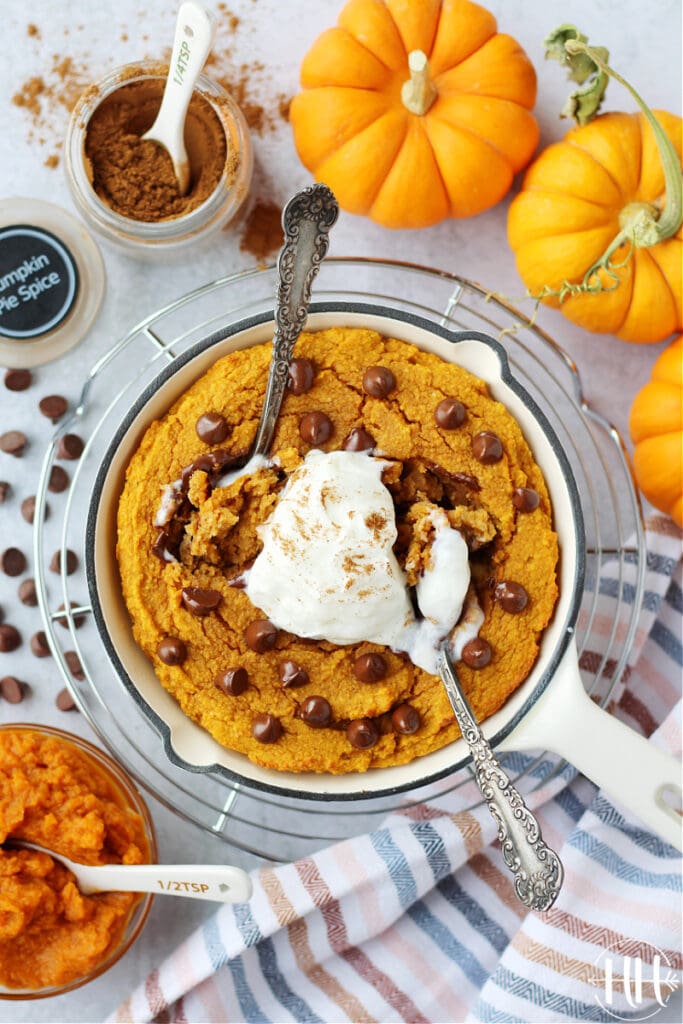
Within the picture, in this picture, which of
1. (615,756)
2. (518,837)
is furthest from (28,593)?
(615,756)

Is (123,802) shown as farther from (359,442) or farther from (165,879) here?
(359,442)

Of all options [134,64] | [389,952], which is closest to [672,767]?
[389,952]

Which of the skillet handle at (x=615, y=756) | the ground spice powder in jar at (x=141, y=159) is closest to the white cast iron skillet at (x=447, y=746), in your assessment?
the skillet handle at (x=615, y=756)

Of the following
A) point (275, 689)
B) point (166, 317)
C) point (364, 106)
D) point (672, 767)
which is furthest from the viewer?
point (166, 317)

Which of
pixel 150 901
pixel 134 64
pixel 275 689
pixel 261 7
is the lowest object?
pixel 150 901

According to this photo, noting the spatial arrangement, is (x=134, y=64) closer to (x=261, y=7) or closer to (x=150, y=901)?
(x=261, y=7)

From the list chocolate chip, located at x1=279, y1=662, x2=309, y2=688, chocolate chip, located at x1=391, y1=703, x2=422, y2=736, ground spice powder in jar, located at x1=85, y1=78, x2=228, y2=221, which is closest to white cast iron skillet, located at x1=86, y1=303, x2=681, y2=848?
chocolate chip, located at x1=391, y1=703, x2=422, y2=736
